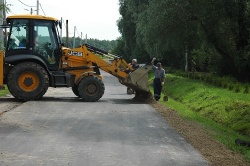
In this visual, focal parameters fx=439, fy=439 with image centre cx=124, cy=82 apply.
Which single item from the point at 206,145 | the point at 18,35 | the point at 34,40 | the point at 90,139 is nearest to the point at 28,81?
the point at 34,40

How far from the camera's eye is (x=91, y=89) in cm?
1847

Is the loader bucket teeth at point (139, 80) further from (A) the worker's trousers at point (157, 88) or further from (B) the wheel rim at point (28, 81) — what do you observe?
(B) the wheel rim at point (28, 81)

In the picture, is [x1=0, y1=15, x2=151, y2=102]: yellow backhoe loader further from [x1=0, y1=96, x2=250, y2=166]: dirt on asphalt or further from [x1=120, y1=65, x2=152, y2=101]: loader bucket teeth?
[x1=0, y1=96, x2=250, y2=166]: dirt on asphalt

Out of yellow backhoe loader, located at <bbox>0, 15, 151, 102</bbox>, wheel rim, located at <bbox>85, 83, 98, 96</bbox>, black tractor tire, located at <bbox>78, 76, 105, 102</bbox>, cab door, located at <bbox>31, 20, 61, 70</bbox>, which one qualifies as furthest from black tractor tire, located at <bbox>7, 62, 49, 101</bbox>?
wheel rim, located at <bbox>85, 83, 98, 96</bbox>

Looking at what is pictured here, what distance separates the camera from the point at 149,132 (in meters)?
10.8

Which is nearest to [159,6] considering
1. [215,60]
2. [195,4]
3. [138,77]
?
[195,4]

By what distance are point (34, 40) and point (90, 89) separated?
3.09 metres

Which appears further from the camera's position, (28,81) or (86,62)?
(86,62)

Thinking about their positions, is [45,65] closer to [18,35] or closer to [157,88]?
[18,35]

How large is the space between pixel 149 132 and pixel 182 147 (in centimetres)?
186

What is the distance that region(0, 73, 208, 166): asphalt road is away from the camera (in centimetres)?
774

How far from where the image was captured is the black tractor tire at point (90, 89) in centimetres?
1836

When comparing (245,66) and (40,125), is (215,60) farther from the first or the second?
(40,125)

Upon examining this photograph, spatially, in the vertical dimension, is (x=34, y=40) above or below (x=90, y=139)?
above
